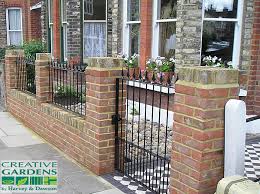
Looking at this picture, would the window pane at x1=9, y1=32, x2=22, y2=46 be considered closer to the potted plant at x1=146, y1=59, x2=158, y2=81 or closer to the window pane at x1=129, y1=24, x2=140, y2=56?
the window pane at x1=129, y1=24, x2=140, y2=56

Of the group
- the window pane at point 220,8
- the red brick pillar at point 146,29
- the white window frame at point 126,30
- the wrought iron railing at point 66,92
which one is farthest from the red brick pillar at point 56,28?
the window pane at point 220,8

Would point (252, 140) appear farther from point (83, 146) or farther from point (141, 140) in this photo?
point (83, 146)

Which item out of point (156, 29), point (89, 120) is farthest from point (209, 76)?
point (156, 29)

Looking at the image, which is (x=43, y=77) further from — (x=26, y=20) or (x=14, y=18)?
(x=14, y=18)

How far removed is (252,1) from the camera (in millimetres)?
6500

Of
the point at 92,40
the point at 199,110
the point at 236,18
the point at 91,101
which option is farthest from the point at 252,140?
the point at 92,40

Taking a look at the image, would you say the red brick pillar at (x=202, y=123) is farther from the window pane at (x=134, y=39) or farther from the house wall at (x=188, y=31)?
the window pane at (x=134, y=39)

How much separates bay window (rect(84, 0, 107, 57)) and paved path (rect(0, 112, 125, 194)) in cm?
411

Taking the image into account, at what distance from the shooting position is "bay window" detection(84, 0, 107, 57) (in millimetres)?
10602

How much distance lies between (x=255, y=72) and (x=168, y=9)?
2.17 m

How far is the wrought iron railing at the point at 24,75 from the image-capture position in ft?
25.1

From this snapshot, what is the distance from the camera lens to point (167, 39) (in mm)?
7449

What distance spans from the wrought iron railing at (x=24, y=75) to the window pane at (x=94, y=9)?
11.5ft

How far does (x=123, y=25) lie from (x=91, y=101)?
4.37m
